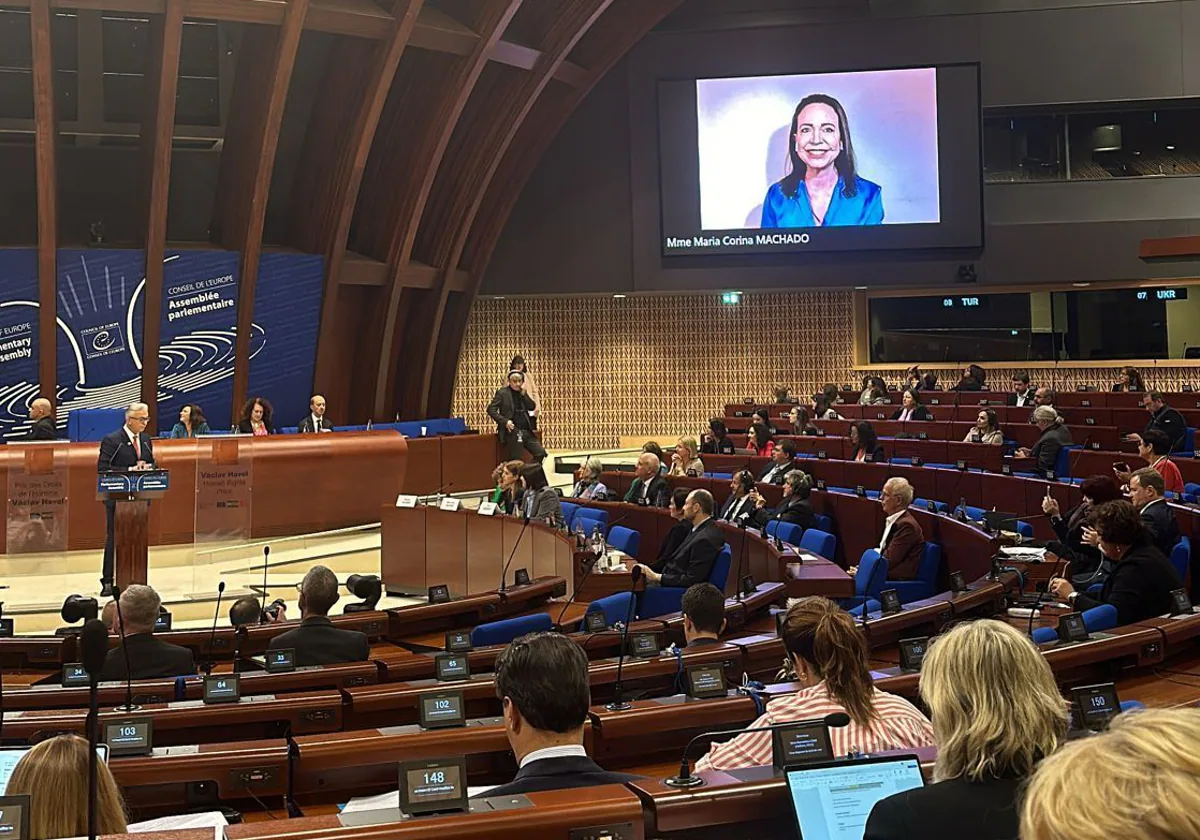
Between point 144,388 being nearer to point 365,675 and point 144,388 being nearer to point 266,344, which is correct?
point 266,344

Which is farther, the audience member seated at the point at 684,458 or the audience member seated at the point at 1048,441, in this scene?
the audience member seated at the point at 684,458

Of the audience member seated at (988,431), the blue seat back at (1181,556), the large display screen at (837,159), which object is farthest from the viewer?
the large display screen at (837,159)

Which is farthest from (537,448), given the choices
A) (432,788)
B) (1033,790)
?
(1033,790)

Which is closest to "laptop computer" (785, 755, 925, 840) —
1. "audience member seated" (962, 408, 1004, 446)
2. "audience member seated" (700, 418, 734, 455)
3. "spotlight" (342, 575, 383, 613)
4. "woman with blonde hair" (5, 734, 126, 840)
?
"woman with blonde hair" (5, 734, 126, 840)

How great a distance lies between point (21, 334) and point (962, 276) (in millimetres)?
13385

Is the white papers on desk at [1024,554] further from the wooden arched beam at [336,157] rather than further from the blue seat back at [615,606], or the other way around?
the wooden arched beam at [336,157]

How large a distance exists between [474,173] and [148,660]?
42.9 feet

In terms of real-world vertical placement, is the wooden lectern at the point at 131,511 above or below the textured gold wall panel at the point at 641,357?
below

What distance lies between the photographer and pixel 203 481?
8922mm

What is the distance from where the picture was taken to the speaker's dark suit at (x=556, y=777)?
2.39m

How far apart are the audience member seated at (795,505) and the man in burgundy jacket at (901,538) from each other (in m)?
1.77

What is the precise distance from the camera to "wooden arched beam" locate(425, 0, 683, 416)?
17297 mm

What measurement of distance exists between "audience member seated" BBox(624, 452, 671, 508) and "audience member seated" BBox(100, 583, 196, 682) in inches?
236

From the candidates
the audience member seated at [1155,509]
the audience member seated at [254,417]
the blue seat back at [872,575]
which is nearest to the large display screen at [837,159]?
the audience member seated at [254,417]
